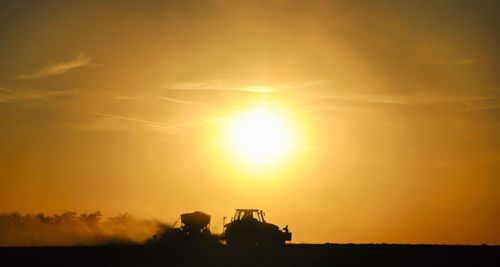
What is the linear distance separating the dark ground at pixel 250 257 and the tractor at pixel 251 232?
103 inches

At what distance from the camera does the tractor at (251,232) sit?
50.5 meters

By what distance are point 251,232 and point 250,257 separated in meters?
9.16

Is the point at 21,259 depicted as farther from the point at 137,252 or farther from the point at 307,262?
the point at 307,262

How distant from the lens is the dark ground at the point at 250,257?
36781 mm

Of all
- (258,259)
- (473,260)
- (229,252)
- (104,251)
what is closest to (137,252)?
(104,251)

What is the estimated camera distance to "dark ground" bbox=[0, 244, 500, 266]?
121ft

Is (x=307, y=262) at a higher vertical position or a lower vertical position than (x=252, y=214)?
lower

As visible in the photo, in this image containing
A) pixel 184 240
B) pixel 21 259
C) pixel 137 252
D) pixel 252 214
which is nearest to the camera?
pixel 21 259

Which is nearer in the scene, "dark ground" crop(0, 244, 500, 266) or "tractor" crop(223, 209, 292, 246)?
"dark ground" crop(0, 244, 500, 266)

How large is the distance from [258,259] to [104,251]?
1301 cm

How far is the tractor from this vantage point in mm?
50531

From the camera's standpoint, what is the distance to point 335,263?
3744 cm

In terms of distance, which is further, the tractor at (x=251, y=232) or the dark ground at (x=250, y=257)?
the tractor at (x=251, y=232)

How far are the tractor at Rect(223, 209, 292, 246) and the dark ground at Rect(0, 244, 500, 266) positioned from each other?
8.61 feet
